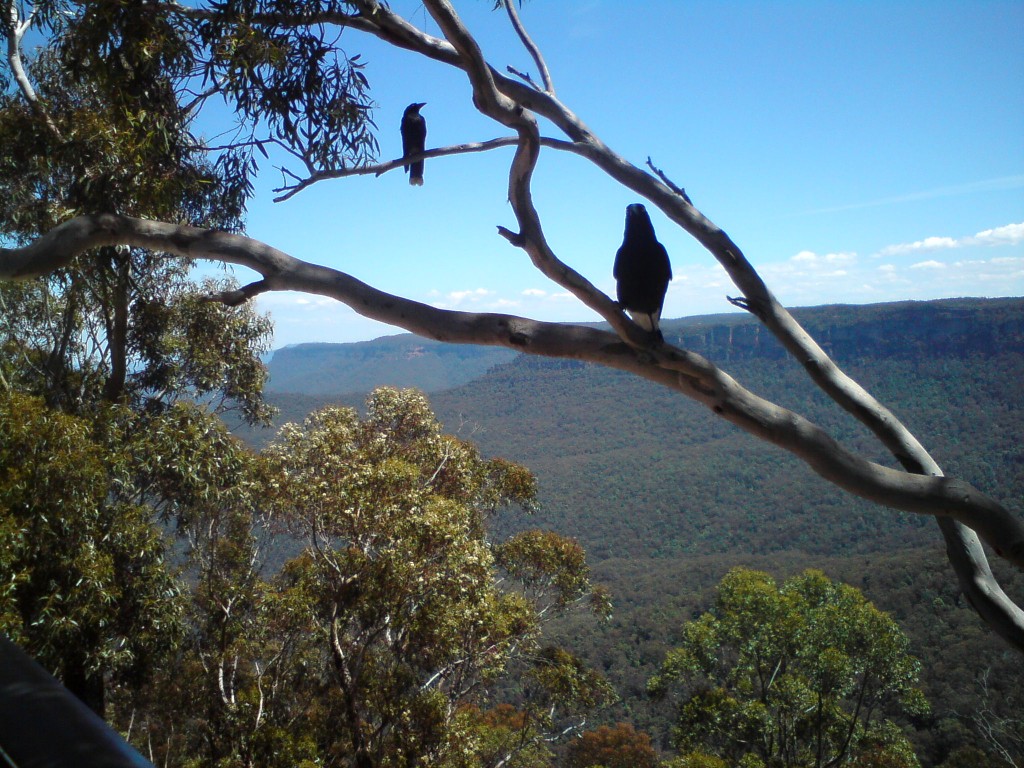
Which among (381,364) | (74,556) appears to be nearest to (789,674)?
(74,556)

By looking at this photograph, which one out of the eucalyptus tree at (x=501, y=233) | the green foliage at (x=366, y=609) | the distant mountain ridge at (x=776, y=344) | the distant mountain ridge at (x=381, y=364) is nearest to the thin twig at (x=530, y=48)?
the eucalyptus tree at (x=501, y=233)

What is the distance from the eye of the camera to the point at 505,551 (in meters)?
7.11

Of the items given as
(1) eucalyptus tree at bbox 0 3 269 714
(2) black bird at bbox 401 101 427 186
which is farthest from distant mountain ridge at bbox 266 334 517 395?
(2) black bird at bbox 401 101 427 186

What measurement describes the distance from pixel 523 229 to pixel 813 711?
818cm

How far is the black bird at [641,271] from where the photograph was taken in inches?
145

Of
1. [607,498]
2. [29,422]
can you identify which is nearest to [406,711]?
[29,422]

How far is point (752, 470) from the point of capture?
991 inches

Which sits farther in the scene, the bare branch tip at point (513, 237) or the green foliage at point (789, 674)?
the green foliage at point (789, 674)

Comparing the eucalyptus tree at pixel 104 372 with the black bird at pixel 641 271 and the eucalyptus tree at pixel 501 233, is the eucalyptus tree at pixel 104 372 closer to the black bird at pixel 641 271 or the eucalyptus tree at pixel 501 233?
the eucalyptus tree at pixel 501 233

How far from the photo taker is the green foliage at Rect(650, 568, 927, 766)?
781cm

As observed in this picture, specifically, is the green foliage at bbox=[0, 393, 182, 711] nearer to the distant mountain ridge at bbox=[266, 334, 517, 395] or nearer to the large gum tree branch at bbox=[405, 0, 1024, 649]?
the large gum tree branch at bbox=[405, 0, 1024, 649]

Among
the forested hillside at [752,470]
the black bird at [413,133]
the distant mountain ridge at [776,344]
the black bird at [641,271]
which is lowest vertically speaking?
the forested hillside at [752,470]

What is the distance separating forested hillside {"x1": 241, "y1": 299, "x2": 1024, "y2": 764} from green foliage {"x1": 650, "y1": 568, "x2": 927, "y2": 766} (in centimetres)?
178

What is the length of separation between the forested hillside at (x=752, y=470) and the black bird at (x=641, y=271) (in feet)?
13.1
